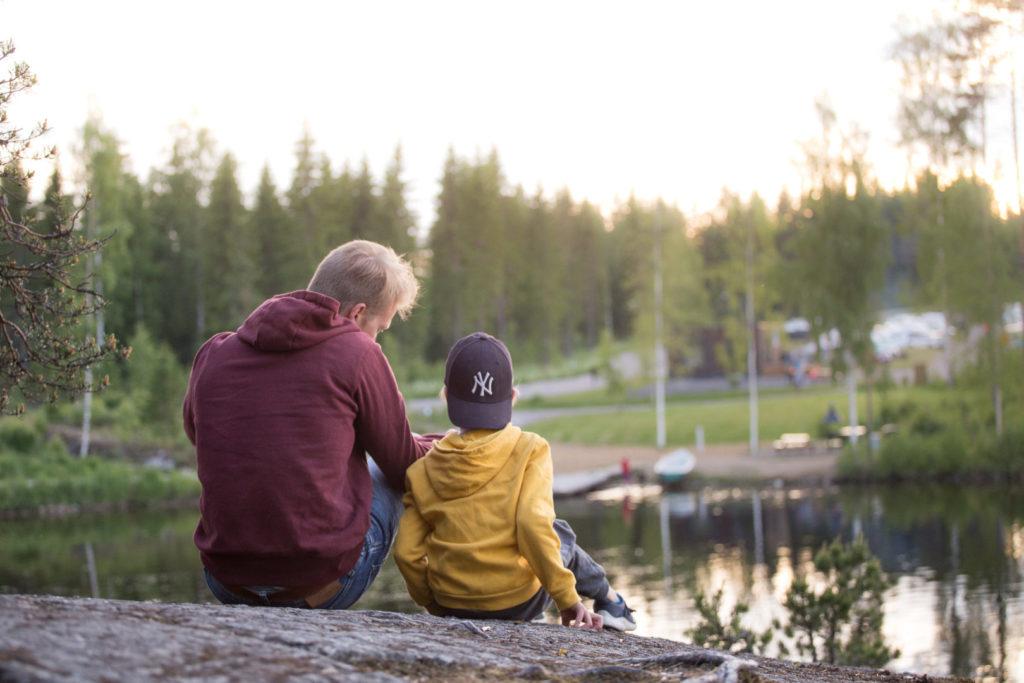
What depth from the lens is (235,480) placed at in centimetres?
350

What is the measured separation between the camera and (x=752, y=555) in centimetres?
1884

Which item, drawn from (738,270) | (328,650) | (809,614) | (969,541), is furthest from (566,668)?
(738,270)

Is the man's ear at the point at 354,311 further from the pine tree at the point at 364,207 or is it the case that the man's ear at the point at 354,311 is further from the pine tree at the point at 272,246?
the pine tree at the point at 364,207

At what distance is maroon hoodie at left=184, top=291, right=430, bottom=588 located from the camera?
3473mm

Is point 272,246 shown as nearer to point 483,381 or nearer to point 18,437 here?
point 18,437

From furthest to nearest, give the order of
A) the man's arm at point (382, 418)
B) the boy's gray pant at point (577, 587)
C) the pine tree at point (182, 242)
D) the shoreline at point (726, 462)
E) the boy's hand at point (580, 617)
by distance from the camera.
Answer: the pine tree at point (182, 242) → the shoreline at point (726, 462) → the boy's gray pant at point (577, 587) → the boy's hand at point (580, 617) → the man's arm at point (382, 418)

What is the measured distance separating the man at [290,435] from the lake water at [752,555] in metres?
7.05

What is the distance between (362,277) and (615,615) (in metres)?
1.46

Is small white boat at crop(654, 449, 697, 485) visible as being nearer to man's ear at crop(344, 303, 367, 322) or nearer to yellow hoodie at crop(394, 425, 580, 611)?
yellow hoodie at crop(394, 425, 580, 611)

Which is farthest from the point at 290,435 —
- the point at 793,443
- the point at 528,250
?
the point at 528,250

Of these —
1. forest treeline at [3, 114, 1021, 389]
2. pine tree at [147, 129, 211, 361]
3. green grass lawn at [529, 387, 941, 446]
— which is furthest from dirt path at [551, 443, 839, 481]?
pine tree at [147, 129, 211, 361]

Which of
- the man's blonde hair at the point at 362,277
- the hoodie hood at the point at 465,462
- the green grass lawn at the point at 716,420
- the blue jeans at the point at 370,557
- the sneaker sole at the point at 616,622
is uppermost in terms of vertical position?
the man's blonde hair at the point at 362,277

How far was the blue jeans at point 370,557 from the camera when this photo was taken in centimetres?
374

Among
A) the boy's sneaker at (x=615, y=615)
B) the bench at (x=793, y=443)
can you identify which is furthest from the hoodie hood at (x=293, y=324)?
the bench at (x=793, y=443)
